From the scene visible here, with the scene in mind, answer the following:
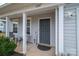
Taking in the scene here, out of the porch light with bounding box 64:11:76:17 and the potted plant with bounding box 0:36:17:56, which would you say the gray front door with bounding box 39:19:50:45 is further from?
the porch light with bounding box 64:11:76:17

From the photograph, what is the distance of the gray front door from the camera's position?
9.85m

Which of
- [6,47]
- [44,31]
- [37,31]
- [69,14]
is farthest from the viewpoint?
[37,31]

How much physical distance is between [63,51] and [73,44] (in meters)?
0.47

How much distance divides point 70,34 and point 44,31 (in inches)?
171

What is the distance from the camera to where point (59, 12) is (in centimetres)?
602

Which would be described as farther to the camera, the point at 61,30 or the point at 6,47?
the point at 6,47

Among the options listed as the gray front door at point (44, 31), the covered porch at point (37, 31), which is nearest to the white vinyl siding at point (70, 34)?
the covered porch at point (37, 31)

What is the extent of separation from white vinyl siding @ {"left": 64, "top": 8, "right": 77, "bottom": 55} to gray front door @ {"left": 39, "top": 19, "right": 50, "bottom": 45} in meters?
3.85

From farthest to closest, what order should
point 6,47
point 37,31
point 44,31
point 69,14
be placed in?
point 37,31 < point 44,31 < point 6,47 < point 69,14

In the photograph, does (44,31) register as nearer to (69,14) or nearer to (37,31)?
(37,31)

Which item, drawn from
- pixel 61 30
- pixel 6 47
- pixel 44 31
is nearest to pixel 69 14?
pixel 61 30

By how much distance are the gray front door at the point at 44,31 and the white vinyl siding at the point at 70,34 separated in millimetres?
3845

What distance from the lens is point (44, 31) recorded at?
33.3 ft

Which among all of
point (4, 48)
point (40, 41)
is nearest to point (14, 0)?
point (4, 48)
